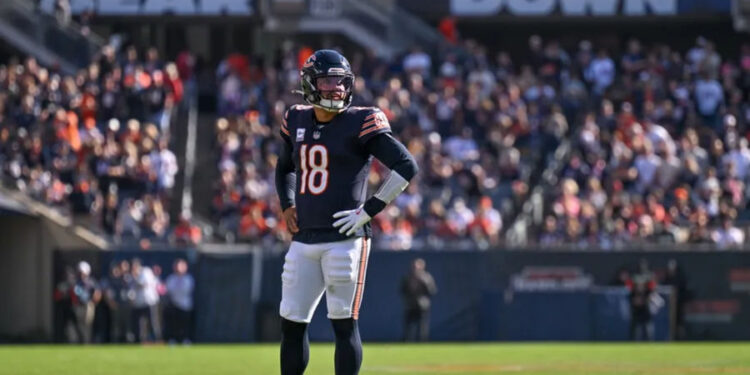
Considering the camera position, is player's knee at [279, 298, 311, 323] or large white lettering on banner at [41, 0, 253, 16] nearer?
player's knee at [279, 298, 311, 323]

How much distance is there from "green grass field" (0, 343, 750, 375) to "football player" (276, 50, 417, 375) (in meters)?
4.47

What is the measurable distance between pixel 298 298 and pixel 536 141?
18.9m

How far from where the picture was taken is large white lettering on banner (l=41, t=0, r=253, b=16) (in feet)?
107

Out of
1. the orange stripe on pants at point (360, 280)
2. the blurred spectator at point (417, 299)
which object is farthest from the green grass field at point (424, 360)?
the orange stripe on pants at point (360, 280)

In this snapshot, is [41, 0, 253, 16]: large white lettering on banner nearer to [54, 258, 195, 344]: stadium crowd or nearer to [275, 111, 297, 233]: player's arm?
[54, 258, 195, 344]: stadium crowd

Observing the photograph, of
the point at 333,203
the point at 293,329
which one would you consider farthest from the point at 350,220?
the point at 293,329

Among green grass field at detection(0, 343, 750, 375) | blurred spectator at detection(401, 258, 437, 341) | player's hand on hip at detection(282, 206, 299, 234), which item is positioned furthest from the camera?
blurred spectator at detection(401, 258, 437, 341)

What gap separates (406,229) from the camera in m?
24.8

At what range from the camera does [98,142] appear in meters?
25.9

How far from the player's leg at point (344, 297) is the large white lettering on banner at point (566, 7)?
24482 mm

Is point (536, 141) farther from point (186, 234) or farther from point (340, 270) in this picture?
point (340, 270)

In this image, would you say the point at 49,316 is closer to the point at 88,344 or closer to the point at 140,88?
the point at 88,344

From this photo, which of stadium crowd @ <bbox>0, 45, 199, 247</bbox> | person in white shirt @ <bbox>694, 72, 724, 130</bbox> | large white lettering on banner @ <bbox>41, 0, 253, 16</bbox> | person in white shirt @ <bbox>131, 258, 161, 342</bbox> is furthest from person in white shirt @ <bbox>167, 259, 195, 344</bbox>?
person in white shirt @ <bbox>694, 72, 724, 130</bbox>

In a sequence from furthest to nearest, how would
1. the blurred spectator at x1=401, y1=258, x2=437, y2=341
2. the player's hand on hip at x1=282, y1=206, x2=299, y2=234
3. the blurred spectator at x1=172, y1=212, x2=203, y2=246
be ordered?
the blurred spectator at x1=172, y1=212, x2=203, y2=246 < the blurred spectator at x1=401, y1=258, x2=437, y2=341 < the player's hand on hip at x1=282, y1=206, x2=299, y2=234
